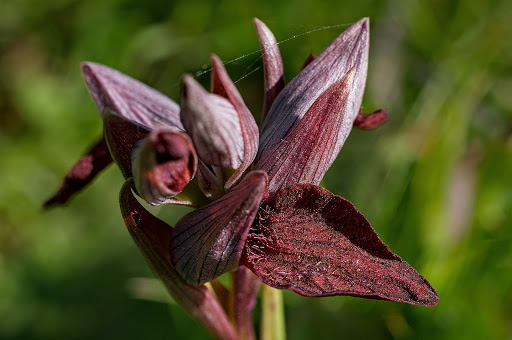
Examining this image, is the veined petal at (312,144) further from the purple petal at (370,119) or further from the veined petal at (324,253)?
the purple petal at (370,119)

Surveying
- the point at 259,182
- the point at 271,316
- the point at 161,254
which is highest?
the point at 259,182

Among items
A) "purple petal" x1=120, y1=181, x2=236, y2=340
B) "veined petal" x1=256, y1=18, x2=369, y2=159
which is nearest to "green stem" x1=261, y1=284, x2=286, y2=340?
"purple petal" x1=120, y1=181, x2=236, y2=340

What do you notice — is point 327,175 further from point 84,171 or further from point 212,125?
point 212,125

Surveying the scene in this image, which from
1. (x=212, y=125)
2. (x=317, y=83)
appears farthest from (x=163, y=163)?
(x=317, y=83)

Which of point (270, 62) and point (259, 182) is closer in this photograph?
point (259, 182)

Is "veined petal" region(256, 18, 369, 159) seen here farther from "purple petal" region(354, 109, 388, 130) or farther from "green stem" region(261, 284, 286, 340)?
"green stem" region(261, 284, 286, 340)

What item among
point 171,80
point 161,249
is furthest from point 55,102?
point 161,249
